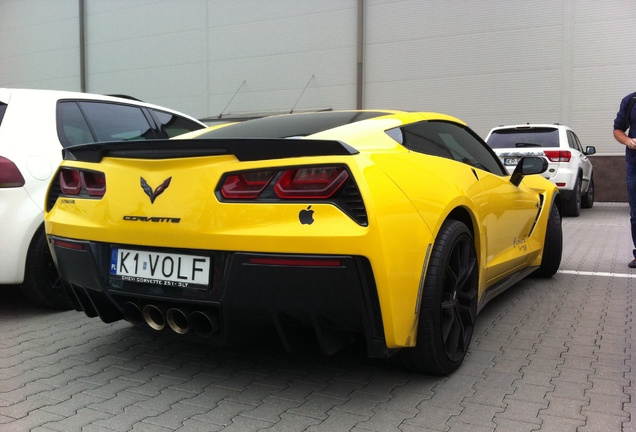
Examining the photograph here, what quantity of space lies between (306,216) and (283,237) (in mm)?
121

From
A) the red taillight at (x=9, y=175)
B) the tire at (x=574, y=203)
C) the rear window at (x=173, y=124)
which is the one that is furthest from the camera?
the tire at (x=574, y=203)

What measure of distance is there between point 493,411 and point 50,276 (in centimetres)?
293

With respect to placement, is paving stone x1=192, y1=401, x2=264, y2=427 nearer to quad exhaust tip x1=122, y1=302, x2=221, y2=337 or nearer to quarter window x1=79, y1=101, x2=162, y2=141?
quad exhaust tip x1=122, y1=302, x2=221, y2=337

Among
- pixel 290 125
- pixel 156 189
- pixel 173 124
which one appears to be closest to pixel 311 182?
pixel 156 189

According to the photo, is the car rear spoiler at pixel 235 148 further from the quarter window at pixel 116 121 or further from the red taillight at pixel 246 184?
the quarter window at pixel 116 121

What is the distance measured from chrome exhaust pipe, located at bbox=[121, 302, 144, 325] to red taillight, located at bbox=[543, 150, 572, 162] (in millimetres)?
8918

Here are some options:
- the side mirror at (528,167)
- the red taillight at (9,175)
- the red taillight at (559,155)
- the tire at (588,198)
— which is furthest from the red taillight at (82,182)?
the tire at (588,198)

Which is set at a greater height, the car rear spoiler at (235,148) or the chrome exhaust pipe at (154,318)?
the car rear spoiler at (235,148)

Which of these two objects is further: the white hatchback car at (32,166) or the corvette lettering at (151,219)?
the white hatchback car at (32,166)

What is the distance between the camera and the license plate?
2.42 metres

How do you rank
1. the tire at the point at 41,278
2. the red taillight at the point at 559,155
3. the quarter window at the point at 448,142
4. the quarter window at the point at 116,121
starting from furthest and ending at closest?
the red taillight at the point at 559,155
the quarter window at the point at 116,121
the tire at the point at 41,278
the quarter window at the point at 448,142

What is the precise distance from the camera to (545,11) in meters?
15.4

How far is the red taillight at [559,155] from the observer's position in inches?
399

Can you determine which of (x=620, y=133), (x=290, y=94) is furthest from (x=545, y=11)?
(x=620, y=133)
